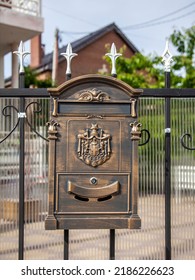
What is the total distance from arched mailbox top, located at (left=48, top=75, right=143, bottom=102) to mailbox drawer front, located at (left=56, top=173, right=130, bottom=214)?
615 mm

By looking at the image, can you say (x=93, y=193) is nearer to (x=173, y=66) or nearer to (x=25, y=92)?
(x=25, y=92)

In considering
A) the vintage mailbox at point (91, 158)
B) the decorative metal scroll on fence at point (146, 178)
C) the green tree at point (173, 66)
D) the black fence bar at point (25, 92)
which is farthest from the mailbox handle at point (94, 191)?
the green tree at point (173, 66)

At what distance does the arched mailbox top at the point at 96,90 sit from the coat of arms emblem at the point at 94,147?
0.25m

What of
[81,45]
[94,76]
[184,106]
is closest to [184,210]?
[184,106]

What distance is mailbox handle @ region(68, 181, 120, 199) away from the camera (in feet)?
9.98

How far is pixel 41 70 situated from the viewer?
2242 cm

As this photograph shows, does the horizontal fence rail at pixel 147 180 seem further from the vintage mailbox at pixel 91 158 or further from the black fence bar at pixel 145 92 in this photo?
the vintage mailbox at pixel 91 158

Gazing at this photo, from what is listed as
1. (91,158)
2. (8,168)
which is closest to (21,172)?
(8,168)

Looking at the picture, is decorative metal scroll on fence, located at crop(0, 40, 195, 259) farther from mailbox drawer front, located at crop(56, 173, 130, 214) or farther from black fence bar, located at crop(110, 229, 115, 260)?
mailbox drawer front, located at crop(56, 173, 130, 214)

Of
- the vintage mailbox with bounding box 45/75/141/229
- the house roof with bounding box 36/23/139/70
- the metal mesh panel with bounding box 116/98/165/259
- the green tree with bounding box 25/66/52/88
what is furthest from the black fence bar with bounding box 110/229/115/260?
the house roof with bounding box 36/23/139/70

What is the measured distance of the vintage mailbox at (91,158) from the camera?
3.06 meters

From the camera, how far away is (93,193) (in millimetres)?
3055

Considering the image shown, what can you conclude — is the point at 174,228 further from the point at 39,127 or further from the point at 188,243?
the point at 39,127

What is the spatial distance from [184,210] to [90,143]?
1205 millimetres
